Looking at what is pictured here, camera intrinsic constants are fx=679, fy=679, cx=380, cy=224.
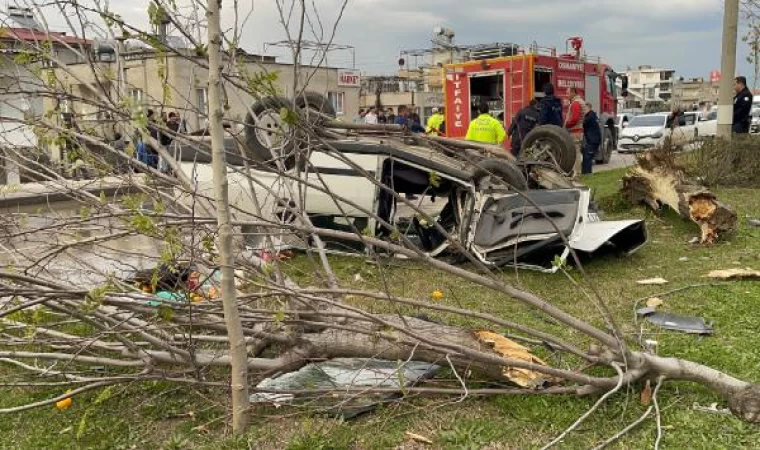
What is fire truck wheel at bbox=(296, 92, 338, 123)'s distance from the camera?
302 cm

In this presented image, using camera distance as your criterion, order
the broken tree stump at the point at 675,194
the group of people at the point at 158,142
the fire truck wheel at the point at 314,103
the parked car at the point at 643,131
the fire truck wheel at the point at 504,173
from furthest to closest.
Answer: the parked car at the point at 643,131 < the broken tree stump at the point at 675,194 < the fire truck wheel at the point at 504,173 < the group of people at the point at 158,142 < the fire truck wheel at the point at 314,103

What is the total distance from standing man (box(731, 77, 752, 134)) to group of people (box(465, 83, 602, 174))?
2551mm

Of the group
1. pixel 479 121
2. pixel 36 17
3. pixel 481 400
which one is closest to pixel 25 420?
pixel 36 17

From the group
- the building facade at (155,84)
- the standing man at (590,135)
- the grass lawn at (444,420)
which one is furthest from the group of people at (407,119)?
the building facade at (155,84)

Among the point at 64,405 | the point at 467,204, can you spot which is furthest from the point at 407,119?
the point at 64,405

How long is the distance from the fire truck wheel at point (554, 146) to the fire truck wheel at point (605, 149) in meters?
9.54

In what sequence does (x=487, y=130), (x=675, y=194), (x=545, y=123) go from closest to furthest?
(x=675, y=194), (x=487, y=130), (x=545, y=123)

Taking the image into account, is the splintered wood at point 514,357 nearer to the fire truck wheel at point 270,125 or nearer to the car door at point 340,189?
the fire truck wheel at point 270,125

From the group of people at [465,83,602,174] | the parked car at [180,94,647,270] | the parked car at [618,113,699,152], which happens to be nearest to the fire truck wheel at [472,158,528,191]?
the parked car at [180,94,647,270]

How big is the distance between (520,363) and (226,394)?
1493 millimetres

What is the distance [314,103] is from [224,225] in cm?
193

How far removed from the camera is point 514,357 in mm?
3326

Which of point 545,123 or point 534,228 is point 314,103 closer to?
point 534,228

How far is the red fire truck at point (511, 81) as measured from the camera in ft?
51.5
